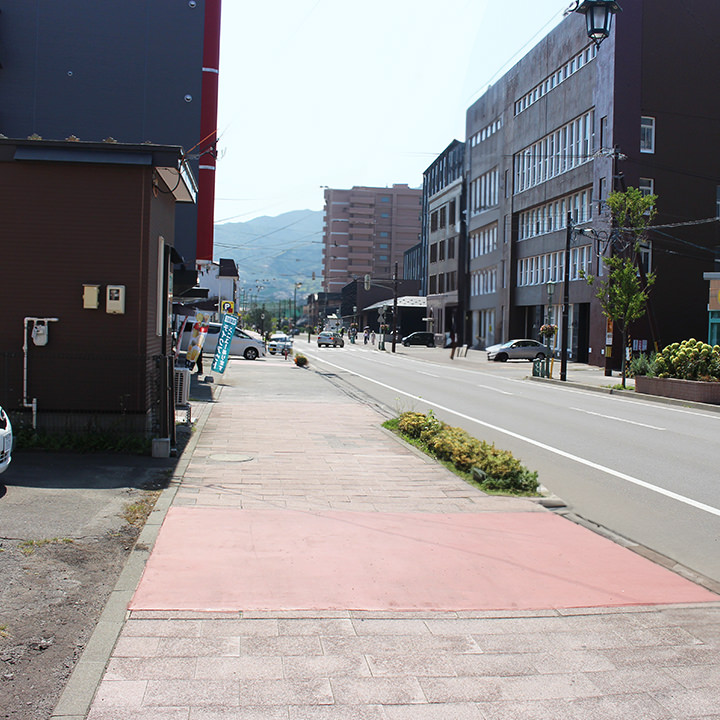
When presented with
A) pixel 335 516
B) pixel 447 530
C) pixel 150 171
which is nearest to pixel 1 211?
Answer: pixel 150 171

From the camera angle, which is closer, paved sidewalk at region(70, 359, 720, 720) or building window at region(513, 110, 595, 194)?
paved sidewalk at region(70, 359, 720, 720)

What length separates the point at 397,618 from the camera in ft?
16.5

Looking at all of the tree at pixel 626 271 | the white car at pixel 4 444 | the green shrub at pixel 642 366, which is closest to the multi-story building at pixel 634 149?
the tree at pixel 626 271

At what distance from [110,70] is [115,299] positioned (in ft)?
56.1

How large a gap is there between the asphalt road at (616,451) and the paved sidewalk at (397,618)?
79 centimetres

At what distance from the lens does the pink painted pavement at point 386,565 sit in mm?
5328

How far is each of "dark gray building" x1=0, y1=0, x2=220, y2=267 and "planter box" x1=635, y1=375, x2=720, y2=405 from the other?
52.3ft

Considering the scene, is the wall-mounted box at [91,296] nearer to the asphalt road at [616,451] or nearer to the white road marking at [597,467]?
the asphalt road at [616,451]

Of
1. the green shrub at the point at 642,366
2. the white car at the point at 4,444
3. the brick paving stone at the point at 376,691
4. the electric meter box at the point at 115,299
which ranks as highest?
the electric meter box at the point at 115,299

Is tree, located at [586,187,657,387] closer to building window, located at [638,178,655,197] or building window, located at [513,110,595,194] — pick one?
building window, located at [638,178,655,197]

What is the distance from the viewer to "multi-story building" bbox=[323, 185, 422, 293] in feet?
527

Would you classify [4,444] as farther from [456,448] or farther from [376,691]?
[376,691]

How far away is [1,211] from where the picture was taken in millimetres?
10977

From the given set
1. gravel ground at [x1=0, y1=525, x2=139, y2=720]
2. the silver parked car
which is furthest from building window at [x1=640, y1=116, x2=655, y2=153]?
gravel ground at [x1=0, y1=525, x2=139, y2=720]
